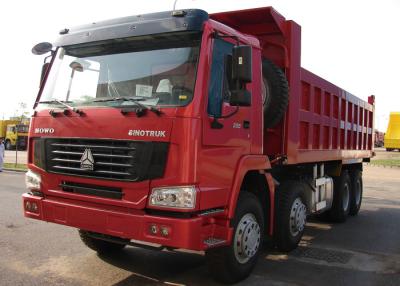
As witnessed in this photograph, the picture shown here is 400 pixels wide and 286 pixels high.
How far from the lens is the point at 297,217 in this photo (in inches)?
262

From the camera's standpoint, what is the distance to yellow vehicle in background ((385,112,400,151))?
45969mm

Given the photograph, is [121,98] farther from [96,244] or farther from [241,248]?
[96,244]

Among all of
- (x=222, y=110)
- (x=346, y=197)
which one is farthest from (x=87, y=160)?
(x=346, y=197)

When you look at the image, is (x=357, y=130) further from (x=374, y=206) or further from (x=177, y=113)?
(x=177, y=113)

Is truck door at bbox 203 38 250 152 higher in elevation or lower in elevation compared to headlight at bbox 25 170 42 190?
higher

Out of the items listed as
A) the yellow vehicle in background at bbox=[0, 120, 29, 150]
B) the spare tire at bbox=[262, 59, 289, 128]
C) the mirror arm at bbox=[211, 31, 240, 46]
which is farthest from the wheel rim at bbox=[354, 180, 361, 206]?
the yellow vehicle in background at bbox=[0, 120, 29, 150]

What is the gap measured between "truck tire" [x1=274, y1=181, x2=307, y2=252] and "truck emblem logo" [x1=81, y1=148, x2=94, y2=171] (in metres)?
2.83

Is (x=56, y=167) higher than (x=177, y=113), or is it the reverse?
(x=177, y=113)

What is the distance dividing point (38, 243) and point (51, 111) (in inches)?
99.0

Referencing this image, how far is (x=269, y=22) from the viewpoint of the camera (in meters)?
6.33

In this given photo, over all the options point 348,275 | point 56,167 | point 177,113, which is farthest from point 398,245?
point 56,167

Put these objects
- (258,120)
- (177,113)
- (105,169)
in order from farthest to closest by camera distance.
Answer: (258,120) < (105,169) < (177,113)

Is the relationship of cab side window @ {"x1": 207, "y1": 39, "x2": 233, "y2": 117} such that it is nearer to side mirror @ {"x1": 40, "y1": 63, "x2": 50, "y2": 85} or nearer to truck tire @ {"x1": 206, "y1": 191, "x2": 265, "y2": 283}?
truck tire @ {"x1": 206, "y1": 191, "x2": 265, "y2": 283}

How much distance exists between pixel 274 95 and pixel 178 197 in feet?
7.94
